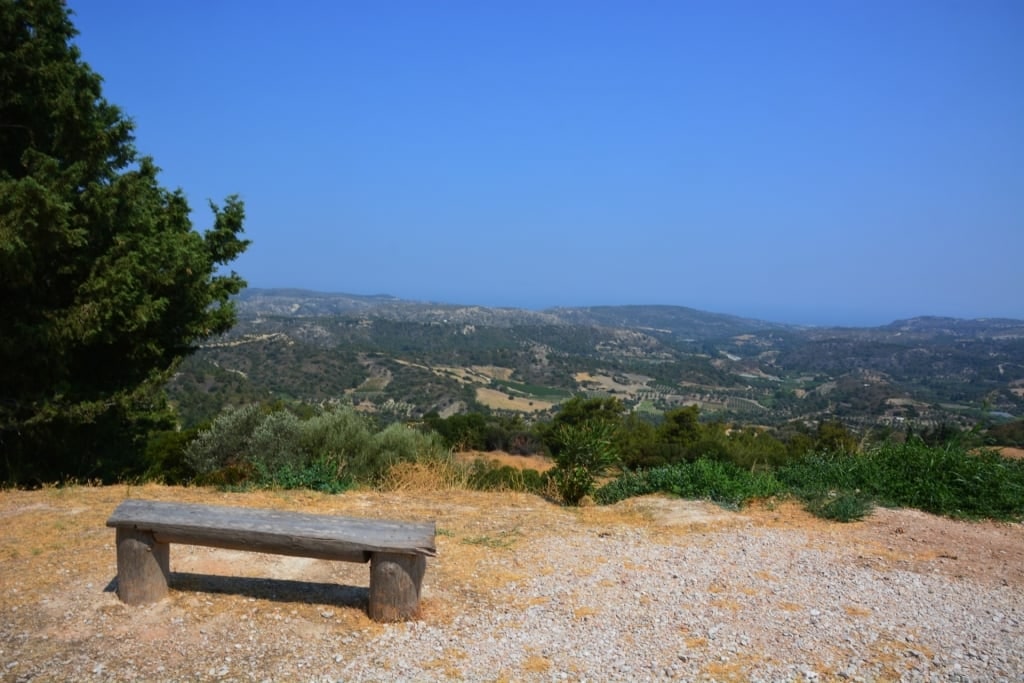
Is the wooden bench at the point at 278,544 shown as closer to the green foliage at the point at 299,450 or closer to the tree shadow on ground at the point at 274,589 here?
the tree shadow on ground at the point at 274,589

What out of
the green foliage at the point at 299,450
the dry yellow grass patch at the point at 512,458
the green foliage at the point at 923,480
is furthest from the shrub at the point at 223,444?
the dry yellow grass patch at the point at 512,458

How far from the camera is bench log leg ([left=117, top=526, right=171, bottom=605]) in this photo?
4.15 m

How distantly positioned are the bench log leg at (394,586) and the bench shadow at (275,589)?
250mm

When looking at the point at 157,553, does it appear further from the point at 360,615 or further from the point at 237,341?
the point at 237,341

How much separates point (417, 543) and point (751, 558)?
328cm

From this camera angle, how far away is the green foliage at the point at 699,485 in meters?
7.75

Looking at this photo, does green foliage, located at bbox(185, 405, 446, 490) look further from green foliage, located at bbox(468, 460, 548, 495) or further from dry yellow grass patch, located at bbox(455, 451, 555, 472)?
dry yellow grass patch, located at bbox(455, 451, 555, 472)

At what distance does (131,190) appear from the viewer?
813 centimetres

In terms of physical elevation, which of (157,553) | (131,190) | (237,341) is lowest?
(237,341)

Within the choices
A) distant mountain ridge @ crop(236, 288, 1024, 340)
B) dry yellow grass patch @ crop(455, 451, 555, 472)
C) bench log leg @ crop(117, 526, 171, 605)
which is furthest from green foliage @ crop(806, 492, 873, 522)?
distant mountain ridge @ crop(236, 288, 1024, 340)

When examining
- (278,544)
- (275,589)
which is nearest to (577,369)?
(275,589)

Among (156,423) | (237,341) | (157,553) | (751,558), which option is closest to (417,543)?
(157,553)

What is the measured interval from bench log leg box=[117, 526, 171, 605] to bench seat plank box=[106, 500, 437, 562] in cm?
7

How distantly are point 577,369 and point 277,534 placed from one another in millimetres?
81262
